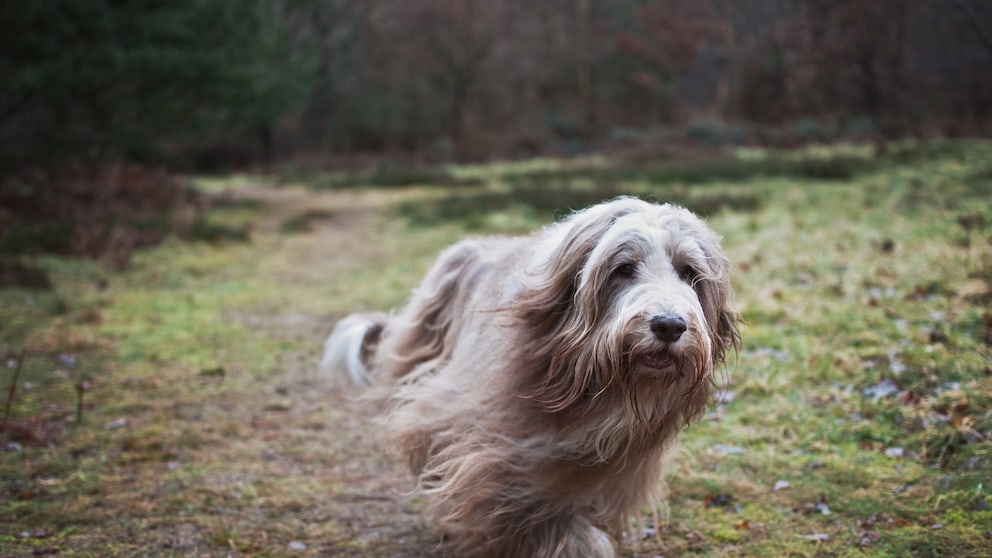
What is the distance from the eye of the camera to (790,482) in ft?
14.4

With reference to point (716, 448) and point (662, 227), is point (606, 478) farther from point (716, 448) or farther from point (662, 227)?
point (716, 448)

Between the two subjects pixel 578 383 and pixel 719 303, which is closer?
pixel 578 383

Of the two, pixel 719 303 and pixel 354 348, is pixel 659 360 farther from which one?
pixel 354 348

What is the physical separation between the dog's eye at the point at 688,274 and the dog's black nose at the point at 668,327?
32 cm

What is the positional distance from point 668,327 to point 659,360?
121mm

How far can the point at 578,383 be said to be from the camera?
304cm

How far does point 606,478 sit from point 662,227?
0.95 meters

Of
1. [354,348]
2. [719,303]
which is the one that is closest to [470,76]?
[354,348]

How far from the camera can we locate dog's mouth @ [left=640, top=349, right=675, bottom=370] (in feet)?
9.26

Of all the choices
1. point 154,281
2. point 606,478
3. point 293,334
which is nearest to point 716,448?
point 606,478

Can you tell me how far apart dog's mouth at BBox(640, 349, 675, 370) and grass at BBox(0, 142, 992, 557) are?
1296 mm

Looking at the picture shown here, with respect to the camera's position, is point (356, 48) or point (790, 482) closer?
point (790, 482)

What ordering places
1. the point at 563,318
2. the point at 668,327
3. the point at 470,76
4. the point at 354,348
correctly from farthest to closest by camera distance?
the point at 470,76 → the point at 354,348 → the point at 563,318 → the point at 668,327

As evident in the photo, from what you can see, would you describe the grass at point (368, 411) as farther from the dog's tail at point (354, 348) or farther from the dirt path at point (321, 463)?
the dog's tail at point (354, 348)
